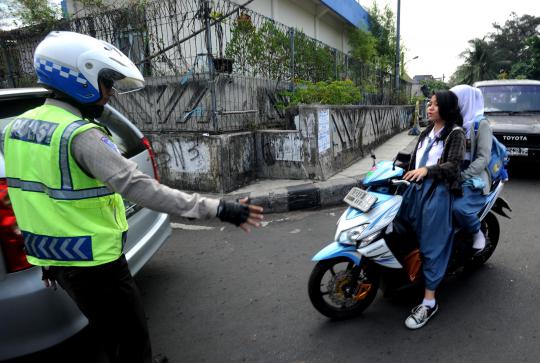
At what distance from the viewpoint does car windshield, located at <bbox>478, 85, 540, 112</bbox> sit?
23.9 ft

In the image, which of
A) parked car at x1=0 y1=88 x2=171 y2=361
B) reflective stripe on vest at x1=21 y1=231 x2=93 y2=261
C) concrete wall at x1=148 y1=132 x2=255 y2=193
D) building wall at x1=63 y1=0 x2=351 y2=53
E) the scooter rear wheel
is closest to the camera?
reflective stripe on vest at x1=21 y1=231 x2=93 y2=261

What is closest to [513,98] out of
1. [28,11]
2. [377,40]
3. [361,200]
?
[361,200]

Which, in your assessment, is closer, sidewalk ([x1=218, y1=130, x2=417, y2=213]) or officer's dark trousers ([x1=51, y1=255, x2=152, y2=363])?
officer's dark trousers ([x1=51, y1=255, x2=152, y2=363])

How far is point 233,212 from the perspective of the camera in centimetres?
153

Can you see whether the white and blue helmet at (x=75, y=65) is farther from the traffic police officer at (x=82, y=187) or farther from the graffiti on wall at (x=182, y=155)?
the graffiti on wall at (x=182, y=155)

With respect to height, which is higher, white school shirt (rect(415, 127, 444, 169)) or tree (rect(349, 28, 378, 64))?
tree (rect(349, 28, 378, 64))

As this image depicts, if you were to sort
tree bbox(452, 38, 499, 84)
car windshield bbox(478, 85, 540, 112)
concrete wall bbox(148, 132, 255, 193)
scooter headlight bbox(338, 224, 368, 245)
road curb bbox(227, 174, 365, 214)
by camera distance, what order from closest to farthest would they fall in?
scooter headlight bbox(338, 224, 368, 245) < road curb bbox(227, 174, 365, 214) < concrete wall bbox(148, 132, 255, 193) < car windshield bbox(478, 85, 540, 112) < tree bbox(452, 38, 499, 84)

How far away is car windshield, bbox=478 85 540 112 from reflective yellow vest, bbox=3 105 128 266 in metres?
7.85

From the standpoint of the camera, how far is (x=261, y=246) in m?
4.01

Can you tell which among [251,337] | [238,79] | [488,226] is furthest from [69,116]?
[238,79]

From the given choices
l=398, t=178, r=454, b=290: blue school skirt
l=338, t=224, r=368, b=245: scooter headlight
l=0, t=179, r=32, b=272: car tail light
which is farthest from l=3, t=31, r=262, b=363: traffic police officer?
l=398, t=178, r=454, b=290: blue school skirt

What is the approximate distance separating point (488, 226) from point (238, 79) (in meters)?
4.57

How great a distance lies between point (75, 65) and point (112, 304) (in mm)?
1016

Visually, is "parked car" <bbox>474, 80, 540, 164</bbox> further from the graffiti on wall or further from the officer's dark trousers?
the officer's dark trousers
